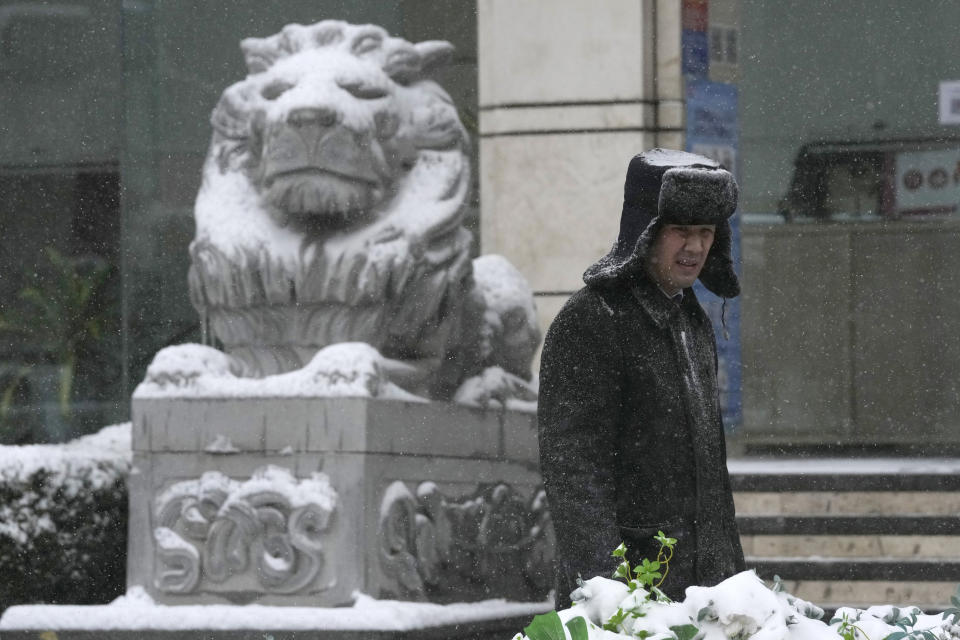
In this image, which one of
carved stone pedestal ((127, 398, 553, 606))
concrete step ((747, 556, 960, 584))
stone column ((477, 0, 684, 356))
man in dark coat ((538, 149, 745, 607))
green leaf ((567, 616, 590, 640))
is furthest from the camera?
stone column ((477, 0, 684, 356))

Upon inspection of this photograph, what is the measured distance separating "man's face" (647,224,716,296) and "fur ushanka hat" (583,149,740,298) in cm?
2

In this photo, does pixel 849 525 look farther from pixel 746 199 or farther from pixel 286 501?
pixel 746 199

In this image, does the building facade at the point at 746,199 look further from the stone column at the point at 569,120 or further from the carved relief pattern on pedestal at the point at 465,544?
the carved relief pattern on pedestal at the point at 465,544

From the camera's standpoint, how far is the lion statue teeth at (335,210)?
6879mm

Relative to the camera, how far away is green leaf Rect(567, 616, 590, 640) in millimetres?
2084

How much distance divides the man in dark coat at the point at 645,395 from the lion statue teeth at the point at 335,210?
3.14m

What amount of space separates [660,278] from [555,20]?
723 cm

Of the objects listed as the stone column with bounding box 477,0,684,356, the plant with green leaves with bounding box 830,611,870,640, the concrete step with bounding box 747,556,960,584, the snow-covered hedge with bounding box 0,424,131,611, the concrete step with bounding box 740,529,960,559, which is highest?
the stone column with bounding box 477,0,684,356

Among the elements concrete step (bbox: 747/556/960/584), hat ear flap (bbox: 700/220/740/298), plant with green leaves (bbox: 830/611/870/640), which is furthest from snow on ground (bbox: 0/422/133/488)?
plant with green leaves (bbox: 830/611/870/640)

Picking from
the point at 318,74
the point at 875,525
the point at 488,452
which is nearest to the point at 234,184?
the point at 318,74

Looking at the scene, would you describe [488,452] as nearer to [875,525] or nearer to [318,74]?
[318,74]

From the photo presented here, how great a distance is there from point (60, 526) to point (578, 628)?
5272mm

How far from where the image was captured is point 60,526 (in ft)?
23.2

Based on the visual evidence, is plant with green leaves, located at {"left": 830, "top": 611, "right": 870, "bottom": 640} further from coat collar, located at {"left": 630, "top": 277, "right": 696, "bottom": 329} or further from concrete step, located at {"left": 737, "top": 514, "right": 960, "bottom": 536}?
concrete step, located at {"left": 737, "top": 514, "right": 960, "bottom": 536}
